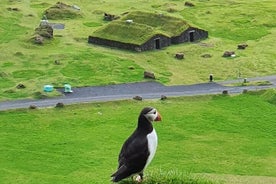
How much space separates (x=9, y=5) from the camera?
131250mm

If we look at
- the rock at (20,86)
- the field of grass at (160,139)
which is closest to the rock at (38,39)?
the rock at (20,86)

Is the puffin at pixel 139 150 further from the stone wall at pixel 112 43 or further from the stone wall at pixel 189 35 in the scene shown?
→ the stone wall at pixel 189 35

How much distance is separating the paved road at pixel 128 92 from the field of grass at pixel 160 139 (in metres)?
2.13

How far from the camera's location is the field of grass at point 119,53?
85875 millimetres

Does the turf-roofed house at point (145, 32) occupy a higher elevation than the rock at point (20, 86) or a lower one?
lower

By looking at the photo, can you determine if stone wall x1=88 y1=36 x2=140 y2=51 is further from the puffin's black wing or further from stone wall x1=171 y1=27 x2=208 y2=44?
the puffin's black wing

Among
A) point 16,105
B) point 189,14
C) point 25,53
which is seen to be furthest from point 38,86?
point 189,14

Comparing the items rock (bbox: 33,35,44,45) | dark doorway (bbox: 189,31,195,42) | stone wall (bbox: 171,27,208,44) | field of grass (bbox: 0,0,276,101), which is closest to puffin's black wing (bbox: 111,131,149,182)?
field of grass (bbox: 0,0,276,101)

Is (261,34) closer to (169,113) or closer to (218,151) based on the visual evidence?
(169,113)

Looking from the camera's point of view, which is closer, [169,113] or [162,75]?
[169,113]

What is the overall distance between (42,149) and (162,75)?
31394mm

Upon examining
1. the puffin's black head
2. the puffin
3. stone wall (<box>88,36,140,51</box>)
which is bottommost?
stone wall (<box>88,36,140,51</box>)

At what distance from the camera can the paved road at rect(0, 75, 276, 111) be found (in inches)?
2970

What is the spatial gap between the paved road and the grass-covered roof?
19.4m
